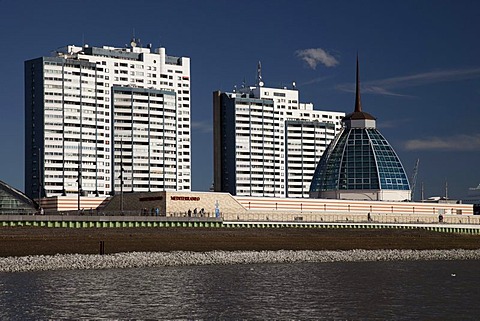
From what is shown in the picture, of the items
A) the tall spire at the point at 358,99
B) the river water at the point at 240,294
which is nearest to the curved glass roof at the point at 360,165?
the tall spire at the point at 358,99

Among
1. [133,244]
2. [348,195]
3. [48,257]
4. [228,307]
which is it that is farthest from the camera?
[348,195]

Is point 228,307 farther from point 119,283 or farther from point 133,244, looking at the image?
point 133,244

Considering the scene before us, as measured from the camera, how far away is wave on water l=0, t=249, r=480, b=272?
241 feet

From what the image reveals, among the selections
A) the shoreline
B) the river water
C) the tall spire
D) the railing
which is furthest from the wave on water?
the tall spire

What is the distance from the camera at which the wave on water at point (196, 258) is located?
73.3 m

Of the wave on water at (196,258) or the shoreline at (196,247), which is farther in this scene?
the shoreline at (196,247)

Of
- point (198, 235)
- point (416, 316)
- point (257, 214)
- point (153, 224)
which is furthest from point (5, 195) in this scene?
point (416, 316)

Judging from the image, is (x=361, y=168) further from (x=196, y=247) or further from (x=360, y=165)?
(x=196, y=247)

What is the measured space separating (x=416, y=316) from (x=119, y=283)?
71.5 ft

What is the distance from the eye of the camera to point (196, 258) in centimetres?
8300

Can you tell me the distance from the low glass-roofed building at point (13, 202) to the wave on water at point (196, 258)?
116 feet

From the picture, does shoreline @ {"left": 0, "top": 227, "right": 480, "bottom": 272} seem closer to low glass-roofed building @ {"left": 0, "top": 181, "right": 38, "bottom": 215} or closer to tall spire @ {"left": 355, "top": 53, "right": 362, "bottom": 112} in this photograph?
low glass-roofed building @ {"left": 0, "top": 181, "right": 38, "bottom": 215}

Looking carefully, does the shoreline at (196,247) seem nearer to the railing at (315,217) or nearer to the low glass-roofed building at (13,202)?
the railing at (315,217)

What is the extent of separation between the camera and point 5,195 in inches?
4579
